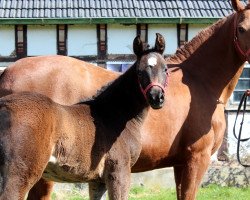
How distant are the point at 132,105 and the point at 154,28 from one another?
6.06 metres

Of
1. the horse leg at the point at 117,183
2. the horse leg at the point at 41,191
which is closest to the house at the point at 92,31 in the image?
the horse leg at the point at 41,191

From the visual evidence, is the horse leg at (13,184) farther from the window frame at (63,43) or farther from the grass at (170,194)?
the window frame at (63,43)

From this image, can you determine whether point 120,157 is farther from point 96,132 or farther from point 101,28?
point 101,28

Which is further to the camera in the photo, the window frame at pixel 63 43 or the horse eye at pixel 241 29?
the window frame at pixel 63 43

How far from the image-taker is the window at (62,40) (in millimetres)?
10297

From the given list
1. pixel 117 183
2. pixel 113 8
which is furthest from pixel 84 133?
pixel 113 8

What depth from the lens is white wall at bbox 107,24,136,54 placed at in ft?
33.9

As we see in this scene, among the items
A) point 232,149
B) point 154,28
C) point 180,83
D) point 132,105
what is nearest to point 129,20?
point 154,28

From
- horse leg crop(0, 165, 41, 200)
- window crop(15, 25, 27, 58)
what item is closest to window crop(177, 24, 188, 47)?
window crop(15, 25, 27, 58)

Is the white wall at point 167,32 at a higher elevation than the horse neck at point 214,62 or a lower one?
lower

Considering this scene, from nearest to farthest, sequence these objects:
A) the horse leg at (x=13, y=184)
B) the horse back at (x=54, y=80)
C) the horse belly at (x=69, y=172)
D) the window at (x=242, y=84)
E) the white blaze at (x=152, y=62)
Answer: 1. the horse leg at (x=13, y=184)
2. the horse belly at (x=69, y=172)
3. the white blaze at (x=152, y=62)
4. the horse back at (x=54, y=80)
5. the window at (x=242, y=84)

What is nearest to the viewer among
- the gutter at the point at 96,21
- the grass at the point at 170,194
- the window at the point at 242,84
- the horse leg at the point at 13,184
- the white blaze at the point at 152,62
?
the horse leg at the point at 13,184

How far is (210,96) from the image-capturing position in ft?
17.7

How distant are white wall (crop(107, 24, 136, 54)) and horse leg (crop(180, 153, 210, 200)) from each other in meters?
5.31
